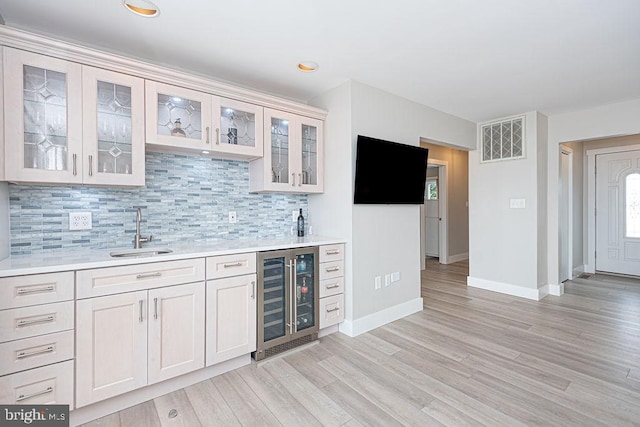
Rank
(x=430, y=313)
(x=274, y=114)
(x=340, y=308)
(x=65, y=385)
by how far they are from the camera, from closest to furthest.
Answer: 1. (x=65, y=385)
2. (x=274, y=114)
3. (x=340, y=308)
4. (x=430, y=313)

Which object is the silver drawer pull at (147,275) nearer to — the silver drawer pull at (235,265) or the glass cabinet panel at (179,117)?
the silver drawer pull at (235,265)

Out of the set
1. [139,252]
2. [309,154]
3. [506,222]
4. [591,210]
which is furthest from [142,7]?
[591,210]

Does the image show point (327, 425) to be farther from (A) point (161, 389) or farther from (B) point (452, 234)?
(B) point (452, 234)

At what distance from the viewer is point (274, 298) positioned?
2.56 m

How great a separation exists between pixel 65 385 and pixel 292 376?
138cm

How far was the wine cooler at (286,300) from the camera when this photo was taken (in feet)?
8.05

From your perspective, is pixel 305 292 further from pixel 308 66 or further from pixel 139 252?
pixel 308 66

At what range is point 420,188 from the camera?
3.59 meters

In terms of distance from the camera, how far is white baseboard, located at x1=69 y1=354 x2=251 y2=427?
178cm

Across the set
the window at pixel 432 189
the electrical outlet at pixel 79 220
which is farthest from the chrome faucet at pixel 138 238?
the window at pixel 432 189

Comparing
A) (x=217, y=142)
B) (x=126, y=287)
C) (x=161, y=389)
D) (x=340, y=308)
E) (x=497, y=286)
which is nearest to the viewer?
(x=126, y=287)

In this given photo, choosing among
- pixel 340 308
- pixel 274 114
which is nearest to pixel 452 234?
pixel 340 308

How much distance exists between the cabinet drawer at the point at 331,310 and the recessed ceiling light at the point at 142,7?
2519 millimetres

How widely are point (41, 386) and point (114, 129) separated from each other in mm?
1577
